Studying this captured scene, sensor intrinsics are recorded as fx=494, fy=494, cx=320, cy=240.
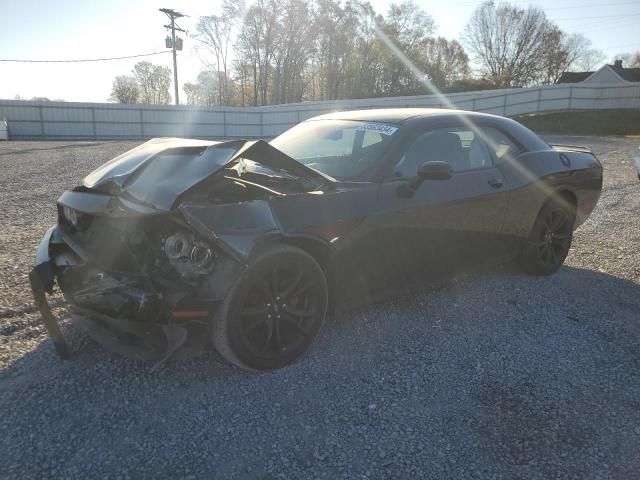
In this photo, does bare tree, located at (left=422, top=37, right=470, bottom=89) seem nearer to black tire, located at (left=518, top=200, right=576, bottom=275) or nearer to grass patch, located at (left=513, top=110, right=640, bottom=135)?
grass patch, located at (left=513, top=110, right=640, bottom=135)

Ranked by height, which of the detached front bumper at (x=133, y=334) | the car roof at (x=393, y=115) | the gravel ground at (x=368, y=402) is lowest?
the gravel ground at (x=368, y=402)

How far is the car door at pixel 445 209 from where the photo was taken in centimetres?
342

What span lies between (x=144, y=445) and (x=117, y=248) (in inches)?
42.8

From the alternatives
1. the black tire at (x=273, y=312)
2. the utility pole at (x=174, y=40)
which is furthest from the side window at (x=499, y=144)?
the utility pole at (x=174, y=40)

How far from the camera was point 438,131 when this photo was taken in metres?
3.91

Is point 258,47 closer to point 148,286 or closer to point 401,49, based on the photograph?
point 401,49

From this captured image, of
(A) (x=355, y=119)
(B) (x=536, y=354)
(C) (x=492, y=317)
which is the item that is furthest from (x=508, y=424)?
(A) (x=355, y=119)

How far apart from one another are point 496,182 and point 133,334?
3050 millimetres

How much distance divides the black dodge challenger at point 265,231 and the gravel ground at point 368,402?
0.27 m

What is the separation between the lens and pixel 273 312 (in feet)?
9.51

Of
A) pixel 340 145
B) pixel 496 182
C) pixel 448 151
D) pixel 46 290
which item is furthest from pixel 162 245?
pixel 496 182

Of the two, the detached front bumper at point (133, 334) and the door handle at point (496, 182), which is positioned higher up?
the door handle at point (496, 182)

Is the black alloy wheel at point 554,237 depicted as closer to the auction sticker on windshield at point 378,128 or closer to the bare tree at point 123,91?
the auction sticker on windshield at point 378,128

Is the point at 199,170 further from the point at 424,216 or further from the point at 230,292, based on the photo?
the point at 424,216
